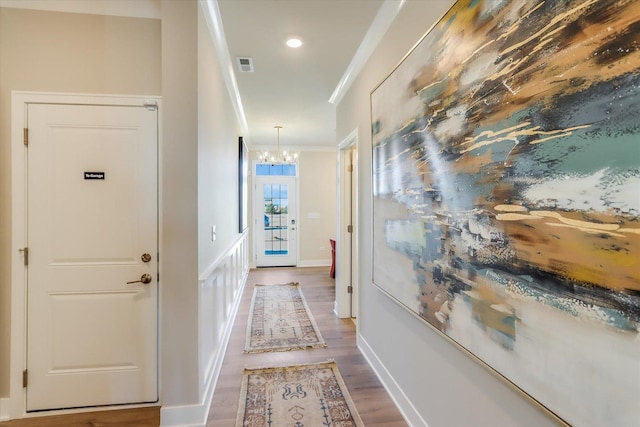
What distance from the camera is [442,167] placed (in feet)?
4.63

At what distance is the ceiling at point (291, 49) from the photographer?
2.06 m

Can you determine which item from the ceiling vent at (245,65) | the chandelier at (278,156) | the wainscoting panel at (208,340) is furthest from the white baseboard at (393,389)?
the chandelier at (278,156)

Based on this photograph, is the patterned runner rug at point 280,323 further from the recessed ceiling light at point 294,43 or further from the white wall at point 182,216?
the recessed ceiling light at point 294,43

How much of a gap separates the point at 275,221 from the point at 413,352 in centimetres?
529

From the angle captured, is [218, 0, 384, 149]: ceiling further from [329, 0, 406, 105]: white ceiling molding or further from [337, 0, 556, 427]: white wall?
[337, 0, 556, 427]: white wall

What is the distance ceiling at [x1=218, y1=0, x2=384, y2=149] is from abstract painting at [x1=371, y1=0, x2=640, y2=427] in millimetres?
896

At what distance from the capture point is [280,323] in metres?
3.54

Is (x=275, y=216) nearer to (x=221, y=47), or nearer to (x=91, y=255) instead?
(x=221, y=47)

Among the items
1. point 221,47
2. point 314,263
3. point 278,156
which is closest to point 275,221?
point 314,263

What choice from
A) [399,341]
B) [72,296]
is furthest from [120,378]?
[399,341]

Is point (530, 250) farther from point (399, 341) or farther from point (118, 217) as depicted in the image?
point (118, 217)

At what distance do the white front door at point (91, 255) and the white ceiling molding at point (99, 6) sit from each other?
0.61m

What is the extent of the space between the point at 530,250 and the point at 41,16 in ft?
9.85

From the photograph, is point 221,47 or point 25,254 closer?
point 25,254
